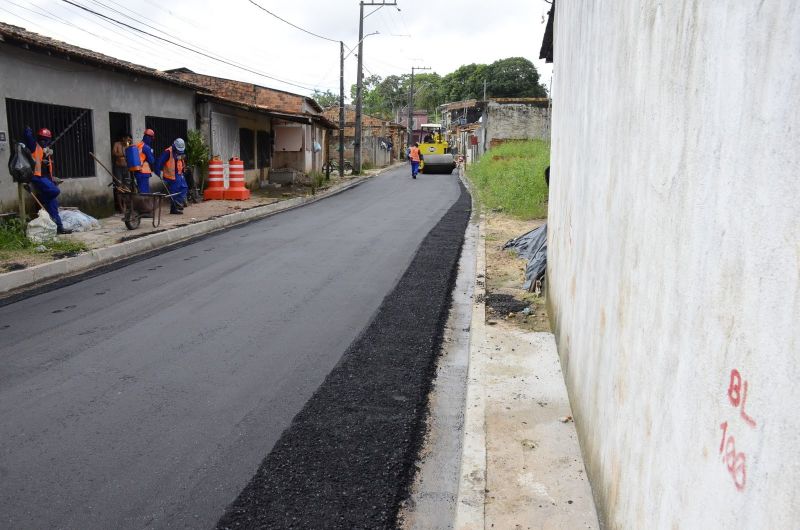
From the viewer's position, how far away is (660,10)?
281 cm

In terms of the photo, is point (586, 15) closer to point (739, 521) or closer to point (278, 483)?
point (278, 483)

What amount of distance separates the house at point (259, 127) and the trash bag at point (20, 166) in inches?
403

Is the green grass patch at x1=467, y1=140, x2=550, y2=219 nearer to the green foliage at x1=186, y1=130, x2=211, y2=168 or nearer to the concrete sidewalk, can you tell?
the green foliage at x1=186, y1=130, x2=211, y2=168

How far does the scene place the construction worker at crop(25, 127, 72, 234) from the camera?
12.1 metres

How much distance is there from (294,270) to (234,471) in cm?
603

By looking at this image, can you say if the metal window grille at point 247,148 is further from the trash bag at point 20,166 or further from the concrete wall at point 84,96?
the trash bag at point 20,166

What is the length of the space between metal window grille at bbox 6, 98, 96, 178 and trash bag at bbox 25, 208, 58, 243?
1.67 m

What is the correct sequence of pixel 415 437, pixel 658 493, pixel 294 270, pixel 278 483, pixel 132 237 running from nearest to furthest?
pixel 658 493 → pixel 278 483 → pixel 415 437 → pixel 294 270 → pixel 132 237

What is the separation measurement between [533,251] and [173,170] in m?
10.1

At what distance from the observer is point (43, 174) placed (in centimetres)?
1229

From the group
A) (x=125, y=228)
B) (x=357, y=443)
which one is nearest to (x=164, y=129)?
(x=125, y=228)

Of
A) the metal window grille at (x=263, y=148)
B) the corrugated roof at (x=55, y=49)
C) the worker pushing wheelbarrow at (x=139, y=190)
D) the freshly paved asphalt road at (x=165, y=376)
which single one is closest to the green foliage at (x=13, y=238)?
the freshly paved asphalt road at (x=165, y=376)

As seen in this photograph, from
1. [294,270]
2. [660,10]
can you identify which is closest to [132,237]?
[294,270]

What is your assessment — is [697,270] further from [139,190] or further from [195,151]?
[195,151]
